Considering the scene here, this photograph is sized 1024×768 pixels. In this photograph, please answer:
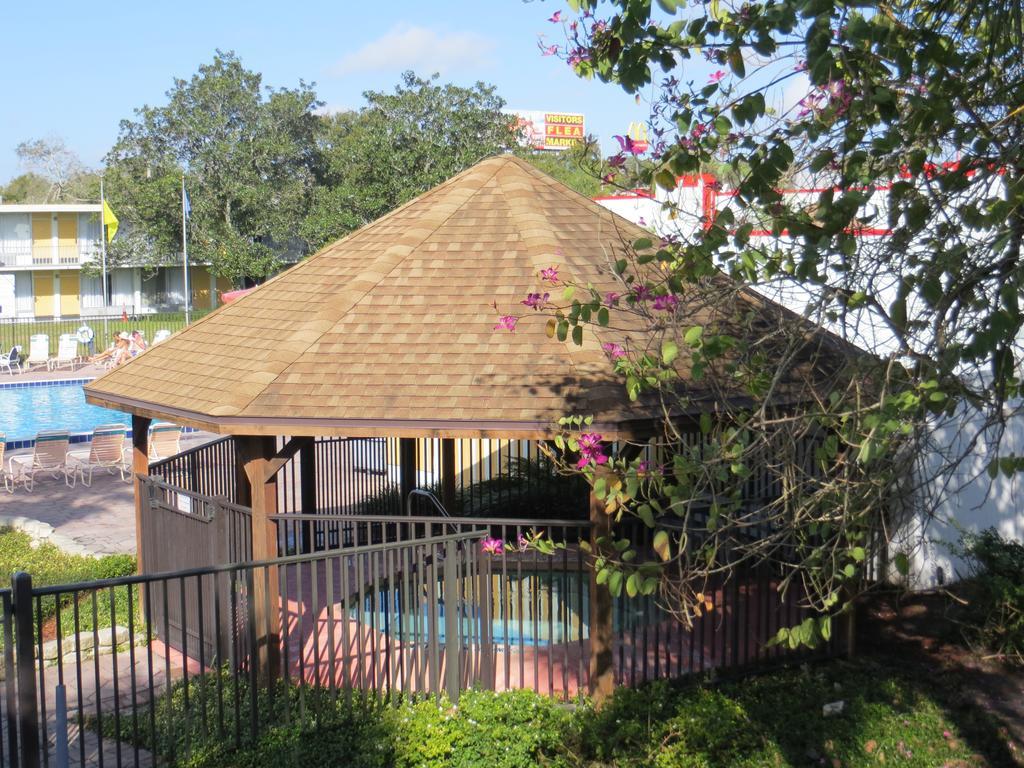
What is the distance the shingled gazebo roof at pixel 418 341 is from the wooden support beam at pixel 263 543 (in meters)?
0.44

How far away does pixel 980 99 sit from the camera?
20.3ft

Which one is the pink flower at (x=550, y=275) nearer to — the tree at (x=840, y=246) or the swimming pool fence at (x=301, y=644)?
the tree at (x=840, y=246)

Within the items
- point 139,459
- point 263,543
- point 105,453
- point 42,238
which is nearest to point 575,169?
point 105,453

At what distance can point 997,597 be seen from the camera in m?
9.47

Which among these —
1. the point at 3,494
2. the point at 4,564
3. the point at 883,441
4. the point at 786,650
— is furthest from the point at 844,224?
the point at 3,494

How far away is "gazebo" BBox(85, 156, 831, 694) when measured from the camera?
8273 millimetres

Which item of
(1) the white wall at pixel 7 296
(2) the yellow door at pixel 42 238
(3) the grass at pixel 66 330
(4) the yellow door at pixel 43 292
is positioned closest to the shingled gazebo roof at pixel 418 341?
(3) the grass at pixel 66 330

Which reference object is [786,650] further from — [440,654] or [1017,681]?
[440,654]

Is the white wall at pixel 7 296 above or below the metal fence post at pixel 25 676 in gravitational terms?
above

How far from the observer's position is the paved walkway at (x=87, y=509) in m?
14.8

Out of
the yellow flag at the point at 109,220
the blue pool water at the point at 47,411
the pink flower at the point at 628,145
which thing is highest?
the yellow flag at the point at 109,220

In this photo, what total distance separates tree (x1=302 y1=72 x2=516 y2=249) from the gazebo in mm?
23327

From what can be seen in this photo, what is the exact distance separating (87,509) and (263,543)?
9.22 meters

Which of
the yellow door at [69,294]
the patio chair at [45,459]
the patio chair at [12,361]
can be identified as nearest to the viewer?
the patio chair at [45,459]
